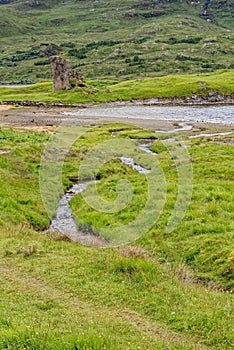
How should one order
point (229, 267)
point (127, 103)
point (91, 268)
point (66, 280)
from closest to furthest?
1. point (66, 280)
2. point (91, 268)
3. point (229, 267)
4. point (127, 103)

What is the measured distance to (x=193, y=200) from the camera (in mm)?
24344

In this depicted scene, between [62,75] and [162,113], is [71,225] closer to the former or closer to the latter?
[162,113]

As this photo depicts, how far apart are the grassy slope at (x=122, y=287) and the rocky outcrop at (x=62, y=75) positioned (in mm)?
102954

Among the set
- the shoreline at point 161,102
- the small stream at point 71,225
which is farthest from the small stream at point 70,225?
the shoreline at point 161,102

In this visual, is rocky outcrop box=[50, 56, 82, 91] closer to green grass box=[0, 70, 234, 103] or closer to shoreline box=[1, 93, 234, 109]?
green grass box=[0, 70, 234, 103]

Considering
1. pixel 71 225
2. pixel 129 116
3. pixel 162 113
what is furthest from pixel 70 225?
pixel 162 113

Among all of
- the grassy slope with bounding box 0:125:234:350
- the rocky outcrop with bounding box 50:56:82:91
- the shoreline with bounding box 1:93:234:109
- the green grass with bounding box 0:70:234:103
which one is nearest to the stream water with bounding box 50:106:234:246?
the grassy slope with bounding box 0:125:234:350

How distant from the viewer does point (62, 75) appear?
124 m

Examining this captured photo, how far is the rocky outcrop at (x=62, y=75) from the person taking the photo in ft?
397

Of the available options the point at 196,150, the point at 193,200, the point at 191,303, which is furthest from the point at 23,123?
the point at 191,303

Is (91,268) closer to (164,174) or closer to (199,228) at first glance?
(199,228)

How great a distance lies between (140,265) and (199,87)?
122m

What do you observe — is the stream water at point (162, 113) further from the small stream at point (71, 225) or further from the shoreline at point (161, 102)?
the small stream at point (71, 225)

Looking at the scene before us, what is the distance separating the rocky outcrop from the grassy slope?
338ft
